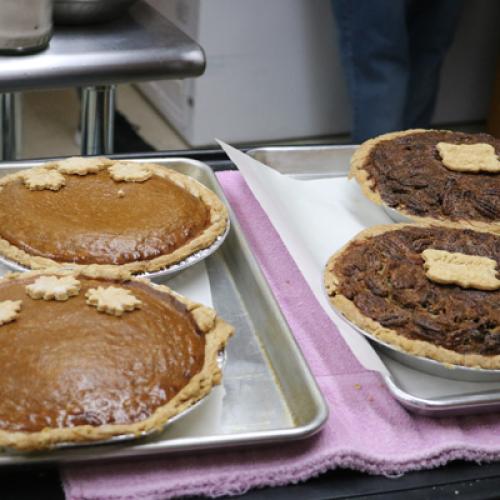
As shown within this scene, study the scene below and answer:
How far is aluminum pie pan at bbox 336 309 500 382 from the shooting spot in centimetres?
107

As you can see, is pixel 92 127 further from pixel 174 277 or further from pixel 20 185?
pixel 174 277

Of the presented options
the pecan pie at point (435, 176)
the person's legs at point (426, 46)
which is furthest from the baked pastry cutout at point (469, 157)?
the person's legs at point (426, 46)

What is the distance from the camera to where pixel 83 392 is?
91 cm

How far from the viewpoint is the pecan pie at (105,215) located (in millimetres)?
1214

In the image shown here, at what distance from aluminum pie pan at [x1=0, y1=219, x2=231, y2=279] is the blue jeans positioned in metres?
1.79

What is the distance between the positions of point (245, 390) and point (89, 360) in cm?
21

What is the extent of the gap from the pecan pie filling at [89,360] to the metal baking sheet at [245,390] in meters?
0.04

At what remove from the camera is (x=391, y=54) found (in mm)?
2955

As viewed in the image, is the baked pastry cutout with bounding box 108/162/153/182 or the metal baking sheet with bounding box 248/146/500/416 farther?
the baked pastry cutout with bounding box 108/162/153/182

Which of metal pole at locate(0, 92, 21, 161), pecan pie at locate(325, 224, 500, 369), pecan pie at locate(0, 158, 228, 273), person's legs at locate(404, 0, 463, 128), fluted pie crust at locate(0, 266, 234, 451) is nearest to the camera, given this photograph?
fluted pie crust at locate(0, 266, 234, 451)

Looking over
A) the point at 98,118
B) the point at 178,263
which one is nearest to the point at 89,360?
the point at 178,263

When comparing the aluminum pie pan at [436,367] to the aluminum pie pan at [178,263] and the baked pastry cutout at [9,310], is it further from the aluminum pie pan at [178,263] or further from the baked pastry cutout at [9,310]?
the baked pastry cutout at [9,310]

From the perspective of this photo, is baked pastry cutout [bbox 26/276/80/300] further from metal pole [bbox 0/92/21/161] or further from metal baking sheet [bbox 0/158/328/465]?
metal pole [bbox 0/92/21/161]

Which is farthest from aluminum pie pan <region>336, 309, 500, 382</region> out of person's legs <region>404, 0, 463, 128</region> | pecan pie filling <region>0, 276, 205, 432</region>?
person's legs <region>404, 0, 463, 128</region>
